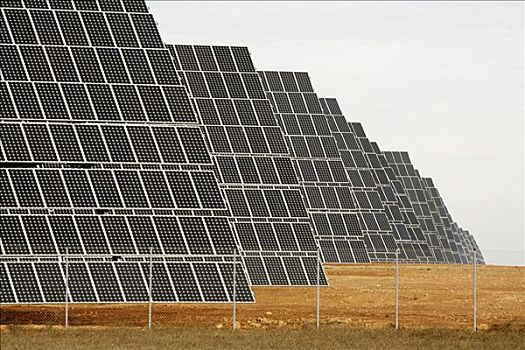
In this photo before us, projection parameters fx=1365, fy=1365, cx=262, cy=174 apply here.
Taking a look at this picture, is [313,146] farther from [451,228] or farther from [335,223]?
[451,228]

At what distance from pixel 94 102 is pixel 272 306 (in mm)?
10498

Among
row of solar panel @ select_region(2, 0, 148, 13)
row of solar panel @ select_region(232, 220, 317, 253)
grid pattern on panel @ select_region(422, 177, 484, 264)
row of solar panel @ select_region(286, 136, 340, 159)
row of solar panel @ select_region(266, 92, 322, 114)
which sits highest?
grid pattern on panel @ select_region(422, 177, 484, 264)

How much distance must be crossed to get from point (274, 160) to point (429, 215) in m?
62.6

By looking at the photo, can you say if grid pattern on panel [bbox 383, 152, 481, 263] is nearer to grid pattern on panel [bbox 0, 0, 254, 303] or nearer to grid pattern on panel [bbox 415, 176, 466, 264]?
grid pattern on panel [bbox 415, 176, 466, 264]

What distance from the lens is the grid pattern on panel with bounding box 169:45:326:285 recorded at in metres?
49.5

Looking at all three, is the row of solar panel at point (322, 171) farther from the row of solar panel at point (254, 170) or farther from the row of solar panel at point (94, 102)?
the row of solar panel at point (94, 102)

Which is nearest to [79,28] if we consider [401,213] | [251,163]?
[251,163]

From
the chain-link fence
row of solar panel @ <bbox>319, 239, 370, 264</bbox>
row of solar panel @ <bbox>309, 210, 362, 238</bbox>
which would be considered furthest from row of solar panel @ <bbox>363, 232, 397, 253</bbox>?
the chain-link fence

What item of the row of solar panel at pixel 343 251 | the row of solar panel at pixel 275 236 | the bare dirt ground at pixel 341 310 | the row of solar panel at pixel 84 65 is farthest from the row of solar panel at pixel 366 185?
the row of solar panel at pixel 84 65

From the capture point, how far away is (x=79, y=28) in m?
42.6

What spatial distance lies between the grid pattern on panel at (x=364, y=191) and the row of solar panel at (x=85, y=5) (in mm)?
39205

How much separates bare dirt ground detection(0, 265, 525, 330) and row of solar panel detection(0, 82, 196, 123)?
19.3 ft

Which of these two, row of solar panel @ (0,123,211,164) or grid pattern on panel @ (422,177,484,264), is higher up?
grid pattern on panel @ (422,177,484,264)

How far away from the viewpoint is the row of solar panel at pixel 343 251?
236 feet
